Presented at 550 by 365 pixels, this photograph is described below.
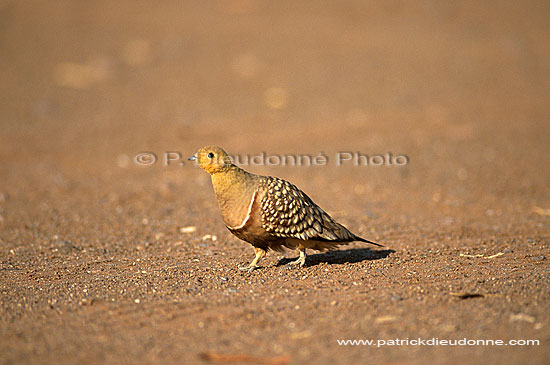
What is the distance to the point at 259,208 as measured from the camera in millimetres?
6125

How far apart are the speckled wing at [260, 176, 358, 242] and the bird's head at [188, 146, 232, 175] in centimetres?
45

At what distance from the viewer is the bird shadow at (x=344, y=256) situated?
708 cm

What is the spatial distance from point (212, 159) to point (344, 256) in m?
2.23

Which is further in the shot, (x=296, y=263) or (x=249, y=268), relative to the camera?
(x=296, y=263)

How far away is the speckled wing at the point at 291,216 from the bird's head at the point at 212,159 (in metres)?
0.45

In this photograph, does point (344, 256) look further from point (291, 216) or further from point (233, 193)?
point (233, 193)

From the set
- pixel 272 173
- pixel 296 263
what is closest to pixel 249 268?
pixel 296 263

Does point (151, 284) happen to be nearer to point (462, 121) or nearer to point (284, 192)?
point (284, 192)

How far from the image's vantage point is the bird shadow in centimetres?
708

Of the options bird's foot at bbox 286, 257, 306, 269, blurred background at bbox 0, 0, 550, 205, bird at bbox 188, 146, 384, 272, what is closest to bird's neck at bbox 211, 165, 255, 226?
bird at bbox 188, 146, 384, 272

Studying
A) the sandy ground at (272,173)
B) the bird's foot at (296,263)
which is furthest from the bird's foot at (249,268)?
the bird's foot at (296,263)

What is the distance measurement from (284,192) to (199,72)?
13646 millimetres

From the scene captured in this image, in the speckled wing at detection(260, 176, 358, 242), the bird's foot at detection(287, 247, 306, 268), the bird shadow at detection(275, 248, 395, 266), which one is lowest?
the bird shadow at detection(275, 248, 395, 266)

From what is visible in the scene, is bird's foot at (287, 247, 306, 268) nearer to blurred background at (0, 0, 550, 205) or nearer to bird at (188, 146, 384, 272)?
bird at (188, 146, 384, 272)
